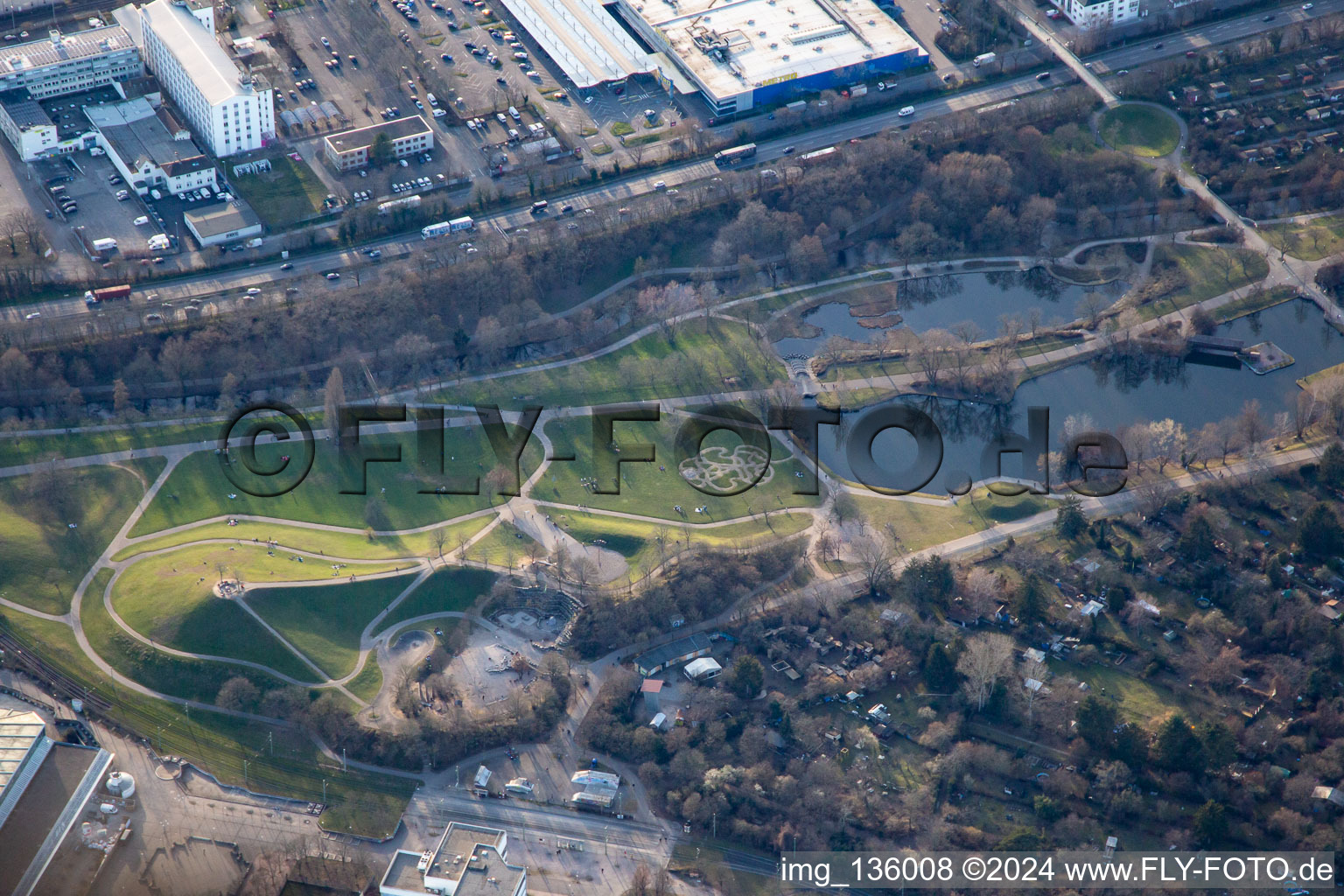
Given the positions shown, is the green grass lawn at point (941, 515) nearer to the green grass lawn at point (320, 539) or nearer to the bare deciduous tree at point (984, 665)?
the bare deciduous tree at point (984, 665)

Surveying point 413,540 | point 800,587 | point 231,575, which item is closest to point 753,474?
point 800,587

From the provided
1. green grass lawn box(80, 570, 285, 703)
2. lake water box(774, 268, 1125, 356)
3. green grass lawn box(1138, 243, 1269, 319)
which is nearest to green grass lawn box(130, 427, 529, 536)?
green grass lawn box(80, 570, 285, 703)

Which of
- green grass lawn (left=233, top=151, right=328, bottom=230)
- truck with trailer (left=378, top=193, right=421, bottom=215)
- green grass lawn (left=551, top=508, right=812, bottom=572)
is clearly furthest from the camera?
truck with trailer (left=378, top=193, right=421, bottom=215)

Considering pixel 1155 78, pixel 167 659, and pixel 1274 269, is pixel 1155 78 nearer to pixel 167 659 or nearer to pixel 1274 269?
pixel 1274 269

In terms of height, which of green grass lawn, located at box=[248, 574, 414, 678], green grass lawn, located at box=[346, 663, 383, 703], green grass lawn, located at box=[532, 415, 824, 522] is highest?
green grass lawn, located at box=[532, 415, 824, 522]

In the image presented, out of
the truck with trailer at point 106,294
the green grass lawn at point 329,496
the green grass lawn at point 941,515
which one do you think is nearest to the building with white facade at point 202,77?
the truck with trailer at point 106,294

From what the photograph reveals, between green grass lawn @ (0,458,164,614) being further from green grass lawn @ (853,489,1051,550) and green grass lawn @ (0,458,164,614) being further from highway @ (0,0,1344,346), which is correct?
green grass lawn @ (853,489,1051,550)

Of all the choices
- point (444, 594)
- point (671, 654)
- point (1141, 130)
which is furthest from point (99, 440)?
point (1141, 130)
